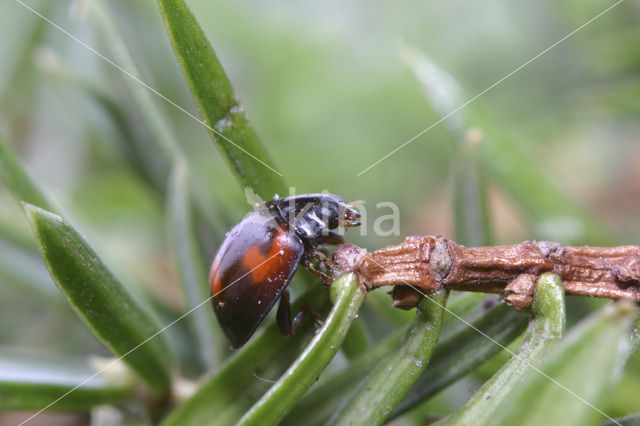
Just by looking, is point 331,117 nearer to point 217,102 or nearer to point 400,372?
point 217,102

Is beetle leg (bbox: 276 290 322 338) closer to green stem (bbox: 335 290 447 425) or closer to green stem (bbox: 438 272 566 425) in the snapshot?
green stem (bbox: 335 290 447 425)

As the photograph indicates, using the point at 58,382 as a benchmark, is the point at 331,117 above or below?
above

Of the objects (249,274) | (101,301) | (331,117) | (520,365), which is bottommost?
(101,301)

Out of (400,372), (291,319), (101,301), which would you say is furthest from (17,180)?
(400,372)

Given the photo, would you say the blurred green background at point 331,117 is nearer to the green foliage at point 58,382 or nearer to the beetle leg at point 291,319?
the green foliage at point 58,382

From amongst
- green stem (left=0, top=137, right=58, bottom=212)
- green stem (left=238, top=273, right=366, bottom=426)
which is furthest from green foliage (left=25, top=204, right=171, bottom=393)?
green stem (left=238, top=273, right=366, bottom=426)

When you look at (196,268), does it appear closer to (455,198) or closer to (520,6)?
(455,198)
